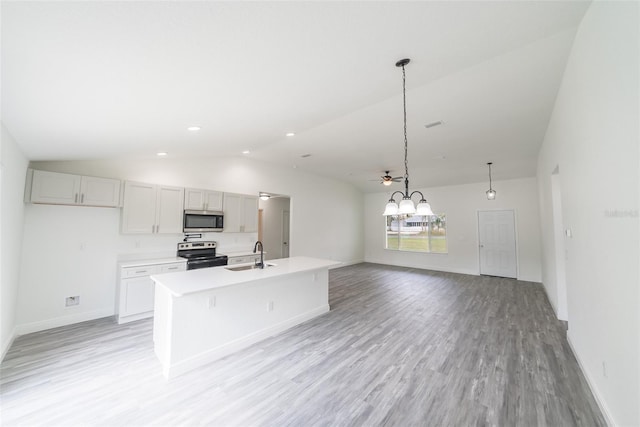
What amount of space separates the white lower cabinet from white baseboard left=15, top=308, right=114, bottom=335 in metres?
0.30

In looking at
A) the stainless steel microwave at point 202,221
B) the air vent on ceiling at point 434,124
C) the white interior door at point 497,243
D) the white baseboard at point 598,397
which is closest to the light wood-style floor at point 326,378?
the white baseboard at point 598,397

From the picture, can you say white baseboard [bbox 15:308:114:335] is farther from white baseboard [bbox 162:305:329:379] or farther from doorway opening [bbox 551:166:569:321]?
doorway opening [bbox 551:166:569:321]

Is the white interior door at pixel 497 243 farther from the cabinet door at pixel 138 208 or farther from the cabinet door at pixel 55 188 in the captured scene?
the cabinet door at pixel 55 188

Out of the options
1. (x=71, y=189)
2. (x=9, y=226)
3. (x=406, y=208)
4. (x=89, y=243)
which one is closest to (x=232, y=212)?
(x=89, y=243)

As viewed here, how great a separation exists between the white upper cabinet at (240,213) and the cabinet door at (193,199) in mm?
506

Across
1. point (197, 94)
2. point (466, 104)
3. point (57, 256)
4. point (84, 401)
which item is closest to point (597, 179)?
point (466, 104)

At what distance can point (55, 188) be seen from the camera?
3.39 meters

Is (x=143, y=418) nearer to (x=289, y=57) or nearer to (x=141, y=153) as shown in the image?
(x=289, y=57)

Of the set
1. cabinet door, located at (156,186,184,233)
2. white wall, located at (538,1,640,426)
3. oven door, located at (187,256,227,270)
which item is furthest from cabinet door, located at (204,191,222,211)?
white wall, located at (538,1,640,426)

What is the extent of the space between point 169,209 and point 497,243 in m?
8.29

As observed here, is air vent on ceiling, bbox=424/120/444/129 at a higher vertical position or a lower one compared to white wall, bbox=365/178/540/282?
higher

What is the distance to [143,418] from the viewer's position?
188 centimetres

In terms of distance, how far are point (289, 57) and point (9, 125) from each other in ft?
8.51

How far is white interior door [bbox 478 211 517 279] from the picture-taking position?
6883 mm
